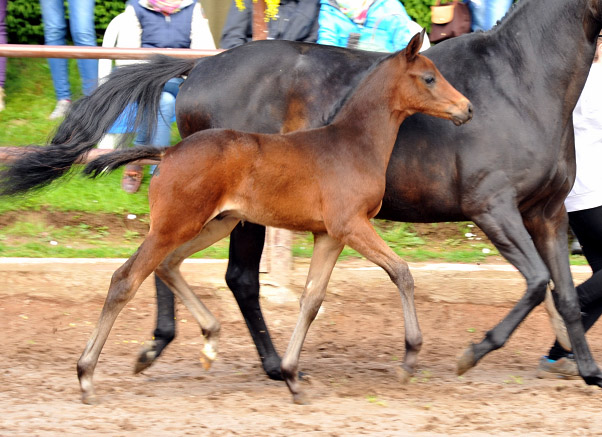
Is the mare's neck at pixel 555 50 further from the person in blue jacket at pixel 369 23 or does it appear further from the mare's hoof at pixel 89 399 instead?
the mare's hoof at pixel 89 399

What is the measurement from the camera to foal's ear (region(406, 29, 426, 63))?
13.3 ft

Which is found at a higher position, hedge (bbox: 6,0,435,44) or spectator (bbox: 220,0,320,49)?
spectator (bbox: 220,0,320,49)

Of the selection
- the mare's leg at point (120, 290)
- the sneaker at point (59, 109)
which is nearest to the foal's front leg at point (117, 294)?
the mare's leg at point (120, 290)

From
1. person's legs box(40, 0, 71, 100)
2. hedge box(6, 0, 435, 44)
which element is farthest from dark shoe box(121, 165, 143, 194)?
hedge box(6, 0, 435, 44)

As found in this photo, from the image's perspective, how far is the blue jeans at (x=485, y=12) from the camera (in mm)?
6566

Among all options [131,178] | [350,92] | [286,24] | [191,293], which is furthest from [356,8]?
[131,178]

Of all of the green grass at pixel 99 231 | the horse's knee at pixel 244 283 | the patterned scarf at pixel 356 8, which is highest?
the patterned scarf at pixel 356 8

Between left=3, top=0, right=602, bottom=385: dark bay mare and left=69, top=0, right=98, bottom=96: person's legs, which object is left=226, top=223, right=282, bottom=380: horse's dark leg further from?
left=69, top=0, right=98, bottom=96: person's legs

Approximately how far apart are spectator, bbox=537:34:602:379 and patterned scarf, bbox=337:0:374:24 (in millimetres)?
1330

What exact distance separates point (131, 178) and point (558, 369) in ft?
11.7

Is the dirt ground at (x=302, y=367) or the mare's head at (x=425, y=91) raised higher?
the mare's head at (x=425, y=91)

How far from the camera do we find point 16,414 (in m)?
3.80

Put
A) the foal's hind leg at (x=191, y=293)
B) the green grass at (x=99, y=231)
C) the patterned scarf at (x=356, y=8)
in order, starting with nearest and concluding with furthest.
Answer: the foal's hind leg at (x=191, y=293) → the patterned scarf at (x=356, y=8) → the green grass at (x=99, y=231)

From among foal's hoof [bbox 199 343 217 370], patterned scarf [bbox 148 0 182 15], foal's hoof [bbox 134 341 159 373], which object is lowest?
foal's hoof [bbox 134 341 159 373]
